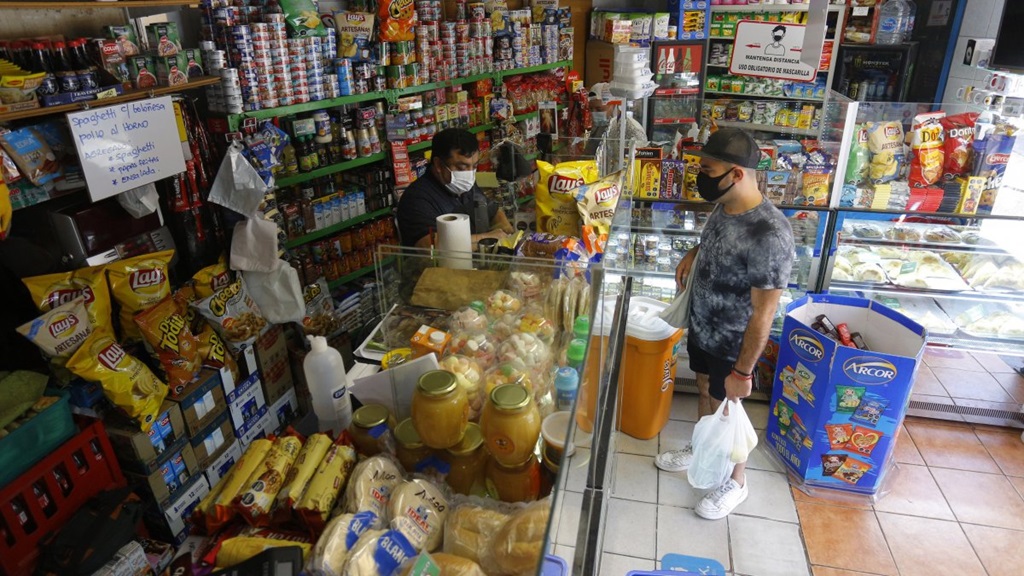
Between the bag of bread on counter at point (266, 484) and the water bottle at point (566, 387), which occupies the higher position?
the water bottle at point (566, 387)

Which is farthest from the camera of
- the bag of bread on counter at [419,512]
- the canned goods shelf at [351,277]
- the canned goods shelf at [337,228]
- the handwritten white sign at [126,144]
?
the canned goods shelf at [351,277]

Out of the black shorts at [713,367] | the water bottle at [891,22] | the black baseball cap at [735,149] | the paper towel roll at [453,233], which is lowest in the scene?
the black shorts at [713,367]

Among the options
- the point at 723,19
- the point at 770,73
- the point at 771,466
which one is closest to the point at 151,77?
the point at 770,73

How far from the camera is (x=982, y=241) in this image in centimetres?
396

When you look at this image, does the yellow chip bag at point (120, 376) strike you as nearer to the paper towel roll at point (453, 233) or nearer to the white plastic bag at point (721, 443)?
the paper towel roll at point (453, 233)

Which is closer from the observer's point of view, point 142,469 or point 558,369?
point 558,369

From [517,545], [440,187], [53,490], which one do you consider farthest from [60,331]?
[517,545]

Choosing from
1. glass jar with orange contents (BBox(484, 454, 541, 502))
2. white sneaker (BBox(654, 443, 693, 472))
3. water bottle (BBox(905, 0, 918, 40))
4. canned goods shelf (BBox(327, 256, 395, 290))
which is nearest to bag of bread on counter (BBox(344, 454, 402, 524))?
glass jar with orange contents (BBox(484, 454, 541, 502))

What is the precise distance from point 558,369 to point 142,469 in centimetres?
215

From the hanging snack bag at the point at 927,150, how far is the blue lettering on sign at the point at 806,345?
1.30 meters

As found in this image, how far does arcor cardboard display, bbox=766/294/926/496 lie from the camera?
3.01m

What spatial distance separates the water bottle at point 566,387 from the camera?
1482 mm

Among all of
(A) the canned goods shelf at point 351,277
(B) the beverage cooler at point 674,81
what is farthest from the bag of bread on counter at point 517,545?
(B) the beverage cooler at point 674,81

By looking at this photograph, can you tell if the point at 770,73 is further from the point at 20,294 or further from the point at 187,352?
the point at 20,294
